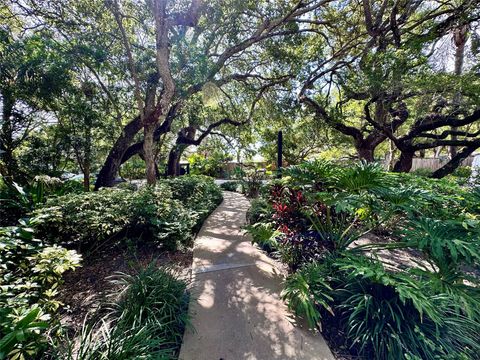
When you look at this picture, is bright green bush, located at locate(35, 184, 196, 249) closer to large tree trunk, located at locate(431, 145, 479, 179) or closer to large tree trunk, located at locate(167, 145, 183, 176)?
large tree trunk, located at locate(167, 145, 183, 176)

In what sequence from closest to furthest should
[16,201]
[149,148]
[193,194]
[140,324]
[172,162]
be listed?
[140,324], [16,201], [149,148], [193,194], [172,162]

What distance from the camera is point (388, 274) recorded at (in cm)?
168

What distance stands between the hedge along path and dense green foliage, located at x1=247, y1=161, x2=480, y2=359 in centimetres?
23

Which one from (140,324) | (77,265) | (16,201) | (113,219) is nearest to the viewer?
(140,324)

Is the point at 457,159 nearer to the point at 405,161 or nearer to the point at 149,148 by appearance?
the point at 405,161

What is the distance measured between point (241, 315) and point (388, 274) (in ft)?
4.80

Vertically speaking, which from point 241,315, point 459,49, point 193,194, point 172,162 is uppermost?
point 459,49

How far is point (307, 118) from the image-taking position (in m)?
7.95

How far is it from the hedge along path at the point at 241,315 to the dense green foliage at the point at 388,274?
0.23 metres

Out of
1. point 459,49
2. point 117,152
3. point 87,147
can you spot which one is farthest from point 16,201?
point 459,49

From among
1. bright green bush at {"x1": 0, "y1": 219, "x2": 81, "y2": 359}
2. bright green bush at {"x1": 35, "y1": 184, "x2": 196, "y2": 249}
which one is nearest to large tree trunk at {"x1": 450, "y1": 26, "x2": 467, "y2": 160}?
bright green bush at {"x1": 35, "y1": 184, "x2": 196, "y2": 249}

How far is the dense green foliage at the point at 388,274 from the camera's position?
4.89 feet

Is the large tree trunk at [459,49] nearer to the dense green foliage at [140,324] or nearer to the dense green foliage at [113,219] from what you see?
the dense green foliage at [113,219]

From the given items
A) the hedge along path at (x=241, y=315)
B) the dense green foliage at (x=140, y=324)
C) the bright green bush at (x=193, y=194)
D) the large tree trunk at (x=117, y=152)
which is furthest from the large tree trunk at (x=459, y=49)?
the large tree trunk at (x=117, y=152)
